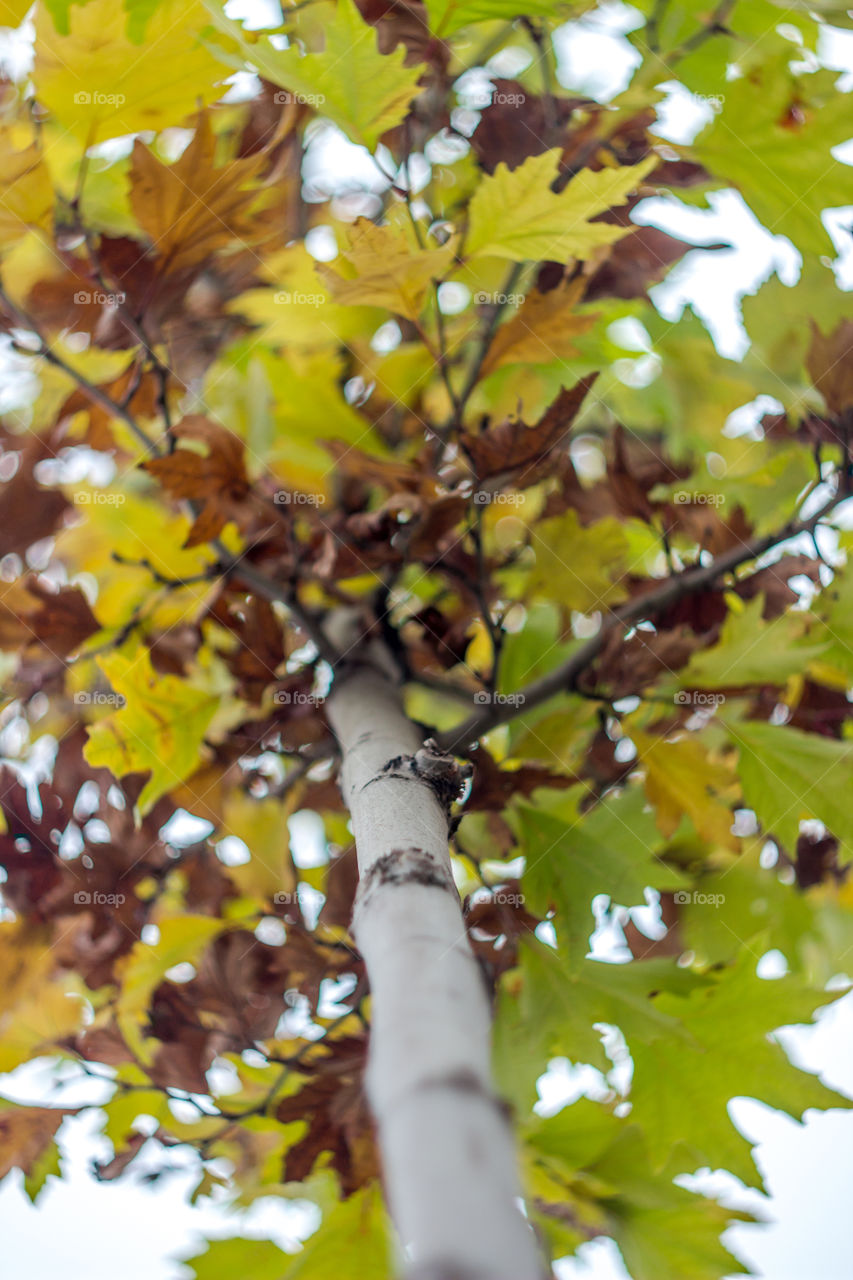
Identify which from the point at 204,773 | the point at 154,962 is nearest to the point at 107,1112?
the point at 154,962

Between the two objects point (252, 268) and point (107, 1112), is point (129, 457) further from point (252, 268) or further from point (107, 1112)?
point (107, 1112)

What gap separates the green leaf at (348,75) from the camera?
17.6 inches

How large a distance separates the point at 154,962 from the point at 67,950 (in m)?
0.06

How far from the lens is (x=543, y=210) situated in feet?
1.53

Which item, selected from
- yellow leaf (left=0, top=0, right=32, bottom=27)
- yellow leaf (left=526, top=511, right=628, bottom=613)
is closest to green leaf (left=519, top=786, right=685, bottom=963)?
yellow leaf (left=526, top=511, right=628, bottom=613)

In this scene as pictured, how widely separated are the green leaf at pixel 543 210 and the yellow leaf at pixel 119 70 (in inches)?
7.0

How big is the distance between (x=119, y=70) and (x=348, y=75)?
150mm

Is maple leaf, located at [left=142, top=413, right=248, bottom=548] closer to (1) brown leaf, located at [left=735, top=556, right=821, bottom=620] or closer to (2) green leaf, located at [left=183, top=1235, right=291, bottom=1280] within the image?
(1) brown leaf, located at [left=735, top=556, right=821, bottom=620]

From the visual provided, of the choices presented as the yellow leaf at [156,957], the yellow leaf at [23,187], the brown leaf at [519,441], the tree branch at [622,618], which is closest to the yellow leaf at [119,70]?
the yellow leaf at [23,187]

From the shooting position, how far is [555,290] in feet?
1.71

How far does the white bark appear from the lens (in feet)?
0.59

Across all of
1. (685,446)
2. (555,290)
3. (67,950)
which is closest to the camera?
(555,290)

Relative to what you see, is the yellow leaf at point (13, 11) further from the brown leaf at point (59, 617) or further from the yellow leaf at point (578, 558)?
the yellow leaf at point (578, 558)

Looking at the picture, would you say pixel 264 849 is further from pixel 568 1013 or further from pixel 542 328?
pixel 542 328
